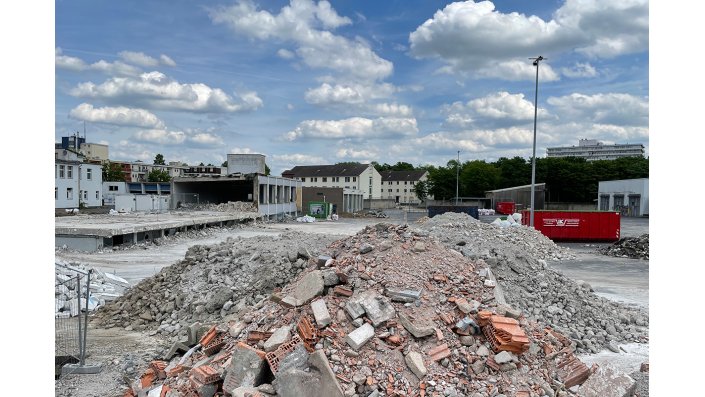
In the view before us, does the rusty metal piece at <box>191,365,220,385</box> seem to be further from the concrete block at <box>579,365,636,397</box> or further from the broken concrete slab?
the concrete block at <box>579,365,636,397</box>

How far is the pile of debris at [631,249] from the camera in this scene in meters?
24.4

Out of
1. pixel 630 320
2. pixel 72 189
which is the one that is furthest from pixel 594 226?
pixel 72 189

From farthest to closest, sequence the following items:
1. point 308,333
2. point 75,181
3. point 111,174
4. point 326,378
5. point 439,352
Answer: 1. point 111,174
2. point 75,181
3. point 308,333
4. point 439,352
5. point 326,378

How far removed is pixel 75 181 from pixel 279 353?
2162 inches

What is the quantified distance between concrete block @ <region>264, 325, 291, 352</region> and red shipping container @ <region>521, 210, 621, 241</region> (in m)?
27.1

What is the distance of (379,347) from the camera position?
6617mm

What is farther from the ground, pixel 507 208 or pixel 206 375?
pixel 507 208

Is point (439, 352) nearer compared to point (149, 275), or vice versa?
point (439, 352)

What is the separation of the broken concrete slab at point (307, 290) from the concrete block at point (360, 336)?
1233 mm

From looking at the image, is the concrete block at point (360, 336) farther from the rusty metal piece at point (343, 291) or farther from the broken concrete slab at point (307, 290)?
the broken concrete slab at point (307, 290)

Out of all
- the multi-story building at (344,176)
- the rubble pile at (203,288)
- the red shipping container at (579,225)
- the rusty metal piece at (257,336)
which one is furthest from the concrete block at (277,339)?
the multi-story building at (344,176)

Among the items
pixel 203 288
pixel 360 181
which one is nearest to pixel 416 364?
pixel 203 288

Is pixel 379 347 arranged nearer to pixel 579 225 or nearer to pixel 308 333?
pixel 308 333

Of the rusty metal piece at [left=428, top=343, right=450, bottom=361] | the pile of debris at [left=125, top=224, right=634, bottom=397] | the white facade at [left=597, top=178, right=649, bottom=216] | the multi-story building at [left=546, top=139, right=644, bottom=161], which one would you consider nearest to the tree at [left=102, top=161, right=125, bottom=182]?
the white facade at [left=597, top=178, right=649, bottom=216]
